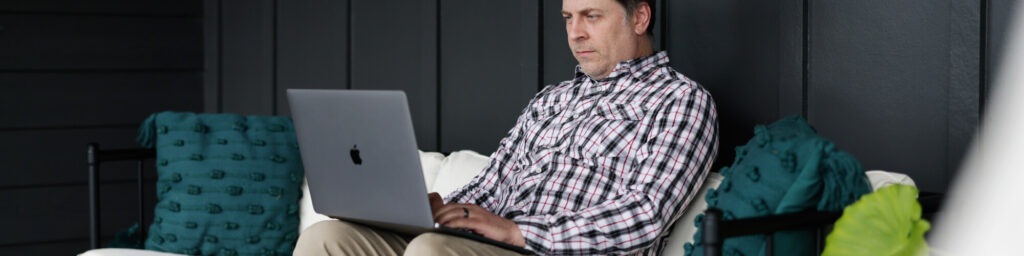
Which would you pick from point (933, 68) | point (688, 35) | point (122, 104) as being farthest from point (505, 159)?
point (122, 104)

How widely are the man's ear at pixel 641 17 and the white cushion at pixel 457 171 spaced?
1.92 feet

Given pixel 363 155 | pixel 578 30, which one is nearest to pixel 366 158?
pixel 363 155

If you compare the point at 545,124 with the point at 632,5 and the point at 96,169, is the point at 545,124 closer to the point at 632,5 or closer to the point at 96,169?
the point at 632,5

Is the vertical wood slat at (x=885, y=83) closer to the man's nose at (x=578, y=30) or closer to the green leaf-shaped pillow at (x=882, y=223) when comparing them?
the man's nose at (x=578, y=30)

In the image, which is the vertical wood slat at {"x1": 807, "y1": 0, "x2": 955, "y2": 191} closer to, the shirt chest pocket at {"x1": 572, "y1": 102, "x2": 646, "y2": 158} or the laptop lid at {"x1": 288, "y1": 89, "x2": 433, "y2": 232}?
the shirt chest pocket at {"x1": 572, "y1": 102, "x2": 646, "y2": 158}

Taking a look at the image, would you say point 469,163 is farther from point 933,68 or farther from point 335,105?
point 933,68

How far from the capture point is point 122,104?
14.7ft

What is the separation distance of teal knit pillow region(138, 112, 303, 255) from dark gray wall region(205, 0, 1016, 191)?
0.57m

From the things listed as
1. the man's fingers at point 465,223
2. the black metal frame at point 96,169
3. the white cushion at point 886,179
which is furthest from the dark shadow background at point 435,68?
the black metal frame at point 96,169

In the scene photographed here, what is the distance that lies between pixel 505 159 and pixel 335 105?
63 centimetres

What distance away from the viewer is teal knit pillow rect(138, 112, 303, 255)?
9.72 ft

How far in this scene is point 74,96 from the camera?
4344mm

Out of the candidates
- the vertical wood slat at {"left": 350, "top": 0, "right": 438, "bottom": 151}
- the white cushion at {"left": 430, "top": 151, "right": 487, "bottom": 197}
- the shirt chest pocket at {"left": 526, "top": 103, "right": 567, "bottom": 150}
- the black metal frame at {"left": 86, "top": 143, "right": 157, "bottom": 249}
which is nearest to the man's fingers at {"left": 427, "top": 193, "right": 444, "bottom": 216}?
the shirt chest pocket at {"left": 526, "top": 103, "right": 567, "bottom": 150}

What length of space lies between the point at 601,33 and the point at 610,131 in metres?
0.24
